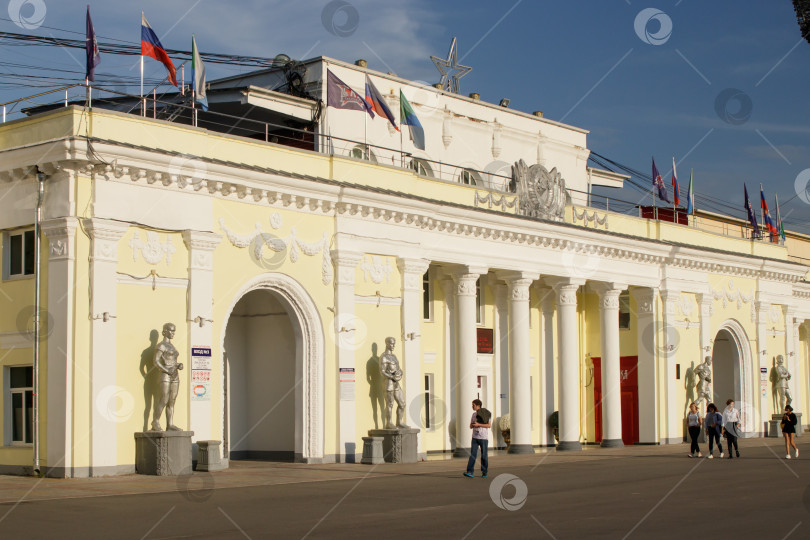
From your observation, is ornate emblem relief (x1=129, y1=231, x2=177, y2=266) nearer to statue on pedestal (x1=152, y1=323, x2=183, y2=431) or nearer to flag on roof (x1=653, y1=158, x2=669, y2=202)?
statue on pedestal (x1=152, y1=323, x2=183, y2=431)

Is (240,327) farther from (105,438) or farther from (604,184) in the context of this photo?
(604,184)

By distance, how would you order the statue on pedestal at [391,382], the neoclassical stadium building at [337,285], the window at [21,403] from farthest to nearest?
1. the statue on pedestal at [391,382]
2. the window at [21,403]
3. the neoclassical stadium building at [337,285]

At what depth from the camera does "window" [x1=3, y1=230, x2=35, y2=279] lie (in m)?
23.1

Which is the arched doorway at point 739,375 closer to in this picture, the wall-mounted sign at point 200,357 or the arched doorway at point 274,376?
the arched doorway at point 274,376

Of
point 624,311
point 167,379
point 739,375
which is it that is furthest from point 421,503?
point 739,375

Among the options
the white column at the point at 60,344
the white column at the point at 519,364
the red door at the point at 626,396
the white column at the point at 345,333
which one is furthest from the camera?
the red door at the point at 626,396

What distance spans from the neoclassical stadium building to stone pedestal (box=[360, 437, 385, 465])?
21.2 inches

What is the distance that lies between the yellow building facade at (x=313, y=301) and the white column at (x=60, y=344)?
0.04m

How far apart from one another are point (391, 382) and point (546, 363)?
36.7 feet

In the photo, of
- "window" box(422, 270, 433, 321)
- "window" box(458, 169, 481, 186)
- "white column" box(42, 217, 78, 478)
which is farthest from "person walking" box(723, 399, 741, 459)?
"white column" box(42, 217, 78, 478)

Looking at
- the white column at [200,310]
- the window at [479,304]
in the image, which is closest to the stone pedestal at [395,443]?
the white column at [200,310]

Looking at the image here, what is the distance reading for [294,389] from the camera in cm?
2755

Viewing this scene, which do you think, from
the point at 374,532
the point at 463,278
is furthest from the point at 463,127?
the point at 374,532

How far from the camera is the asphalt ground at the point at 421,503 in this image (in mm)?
13391
